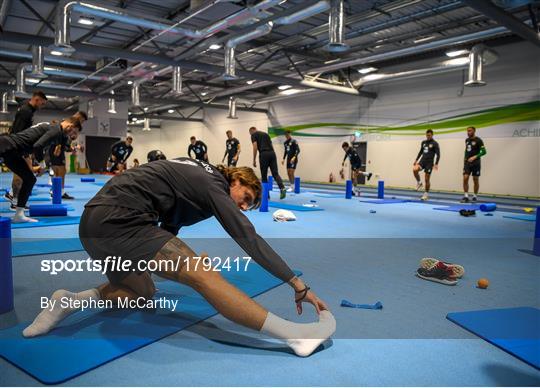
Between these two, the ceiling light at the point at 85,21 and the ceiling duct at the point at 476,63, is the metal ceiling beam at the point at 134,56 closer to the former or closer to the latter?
the ceiling light at the point at 85,21

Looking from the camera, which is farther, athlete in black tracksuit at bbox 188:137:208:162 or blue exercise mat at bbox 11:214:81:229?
athlete in black tracksuit at bbox 188:137:208:162

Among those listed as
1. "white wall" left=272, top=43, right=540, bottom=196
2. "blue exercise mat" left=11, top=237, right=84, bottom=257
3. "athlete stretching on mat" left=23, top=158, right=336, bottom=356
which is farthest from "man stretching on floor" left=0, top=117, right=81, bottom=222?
"white wall" left=272, top=43, right=540, bottom=196

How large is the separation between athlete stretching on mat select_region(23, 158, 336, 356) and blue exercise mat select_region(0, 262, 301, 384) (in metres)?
0.09

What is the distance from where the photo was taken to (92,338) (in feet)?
5.97

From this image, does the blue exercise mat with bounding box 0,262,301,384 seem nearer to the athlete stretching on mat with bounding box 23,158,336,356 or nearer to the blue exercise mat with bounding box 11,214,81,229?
the athlete stretching on mat with bounding box 23,158,336,356

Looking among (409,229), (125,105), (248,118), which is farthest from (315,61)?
(125,105)

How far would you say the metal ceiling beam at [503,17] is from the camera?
628 cm

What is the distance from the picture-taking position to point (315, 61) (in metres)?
13.0

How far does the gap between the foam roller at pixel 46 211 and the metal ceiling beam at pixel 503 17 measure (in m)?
6.57

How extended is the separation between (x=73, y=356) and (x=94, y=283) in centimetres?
113

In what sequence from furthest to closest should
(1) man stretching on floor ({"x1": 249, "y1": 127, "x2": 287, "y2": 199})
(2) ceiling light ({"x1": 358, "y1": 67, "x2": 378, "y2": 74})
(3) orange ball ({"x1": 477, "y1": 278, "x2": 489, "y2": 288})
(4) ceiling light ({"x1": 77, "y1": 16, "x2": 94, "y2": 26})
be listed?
1. (2) ceiling light ({"x1": 358, "y1": 67, "x2": 378, "y2": 74})
2. (4) ceiling light ({"x1": 77, "y1": 16, "x2": 94, "y2": 26})
3. (1) man stretching on floor ({"x1": 249, "y1": 127, "x2": 287, "y2": 199})
4. (3) orange ball ({"x1": 477, "y1": 278, "x2": 489, "y2": 288})

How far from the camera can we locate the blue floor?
157 centimetres

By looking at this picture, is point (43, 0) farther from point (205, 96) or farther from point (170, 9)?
point (205, 96)

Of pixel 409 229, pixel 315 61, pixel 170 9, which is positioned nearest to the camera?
pixel 409 229
